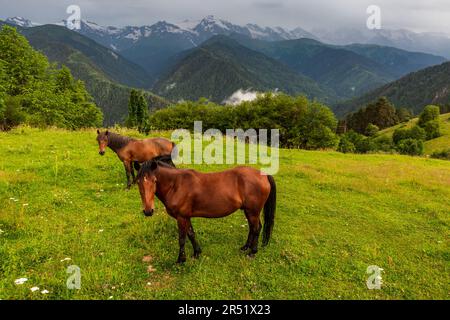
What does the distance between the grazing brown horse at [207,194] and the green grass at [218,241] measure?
117 centimetres

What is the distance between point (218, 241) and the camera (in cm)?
1069

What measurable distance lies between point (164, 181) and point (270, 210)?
3635mm

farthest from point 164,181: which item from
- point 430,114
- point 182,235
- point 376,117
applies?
point 376,117

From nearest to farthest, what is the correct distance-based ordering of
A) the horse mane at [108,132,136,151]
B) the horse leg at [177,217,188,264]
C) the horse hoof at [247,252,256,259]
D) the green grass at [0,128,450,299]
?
the green grass at [0,128,450,299] < the horse leg at [177,217,188,264] < the horse hoof at [247,252,256,259] < the horse mane at [108,132,136,151]

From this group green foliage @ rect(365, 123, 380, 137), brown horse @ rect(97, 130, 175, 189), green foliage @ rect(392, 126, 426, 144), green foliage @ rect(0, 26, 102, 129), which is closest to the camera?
brown horse @ rect(97, 130, 175, 189)

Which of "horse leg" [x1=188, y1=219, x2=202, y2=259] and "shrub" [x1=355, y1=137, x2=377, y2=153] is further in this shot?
"shrub" [x1=355, y1=137, x2=377, y2=153]

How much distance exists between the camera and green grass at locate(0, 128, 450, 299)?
819cm

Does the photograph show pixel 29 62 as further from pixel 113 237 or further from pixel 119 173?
pixel 113 237

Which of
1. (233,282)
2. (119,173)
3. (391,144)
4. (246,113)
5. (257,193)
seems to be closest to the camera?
(233,282)

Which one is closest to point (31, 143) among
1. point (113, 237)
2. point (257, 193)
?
point (113, 237)

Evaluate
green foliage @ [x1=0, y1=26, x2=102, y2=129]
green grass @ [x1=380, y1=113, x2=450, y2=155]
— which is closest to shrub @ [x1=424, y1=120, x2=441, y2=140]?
green grass @ [x1=380, y1=113, x2=450, y2=155]

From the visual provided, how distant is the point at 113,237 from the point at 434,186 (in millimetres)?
17708

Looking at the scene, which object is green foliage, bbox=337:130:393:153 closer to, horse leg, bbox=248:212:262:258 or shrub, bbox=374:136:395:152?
shrub, bbox=374:136:395:152
